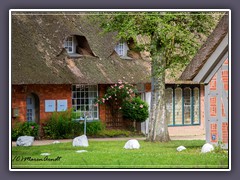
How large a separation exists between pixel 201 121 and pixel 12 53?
5.75 m

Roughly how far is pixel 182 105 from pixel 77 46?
3.33m

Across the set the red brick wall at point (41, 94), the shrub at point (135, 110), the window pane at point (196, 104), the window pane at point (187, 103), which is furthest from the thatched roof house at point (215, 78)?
the window pane at point (187, 103)

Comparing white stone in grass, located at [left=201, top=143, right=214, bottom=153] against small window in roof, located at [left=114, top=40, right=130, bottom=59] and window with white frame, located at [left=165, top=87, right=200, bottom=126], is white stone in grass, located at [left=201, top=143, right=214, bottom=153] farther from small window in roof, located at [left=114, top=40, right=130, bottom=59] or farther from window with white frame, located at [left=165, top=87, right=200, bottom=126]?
small window in roof, located at [left=114, top=40, right=130, bottom=59]

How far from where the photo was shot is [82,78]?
69.1ft

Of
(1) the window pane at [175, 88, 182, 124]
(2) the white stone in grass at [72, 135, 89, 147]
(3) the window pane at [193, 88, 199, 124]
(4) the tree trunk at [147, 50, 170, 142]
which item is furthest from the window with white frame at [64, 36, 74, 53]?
(3) the window pane at [193, 88, 199, 124]

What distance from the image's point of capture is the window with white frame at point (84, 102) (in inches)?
752

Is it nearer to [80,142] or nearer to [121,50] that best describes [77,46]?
[121,50]

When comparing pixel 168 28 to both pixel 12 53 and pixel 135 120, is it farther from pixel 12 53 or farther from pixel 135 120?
pixel 12 53

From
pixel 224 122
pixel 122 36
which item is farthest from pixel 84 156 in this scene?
pixel 122 36

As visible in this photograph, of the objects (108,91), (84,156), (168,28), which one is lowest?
(84,156)

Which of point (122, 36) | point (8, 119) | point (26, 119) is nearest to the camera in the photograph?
point (8, 119)

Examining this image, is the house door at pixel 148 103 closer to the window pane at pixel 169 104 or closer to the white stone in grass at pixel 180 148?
the window pane at pixel 169 104

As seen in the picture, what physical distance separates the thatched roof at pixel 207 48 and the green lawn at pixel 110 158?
162 cm

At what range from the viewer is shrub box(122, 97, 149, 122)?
2028cm
